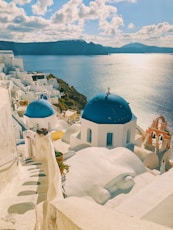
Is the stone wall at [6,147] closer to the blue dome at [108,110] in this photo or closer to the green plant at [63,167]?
the green plant at [63,167]

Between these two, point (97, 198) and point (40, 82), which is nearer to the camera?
point (97, 198)

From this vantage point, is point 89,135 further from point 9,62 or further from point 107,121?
point 9,62

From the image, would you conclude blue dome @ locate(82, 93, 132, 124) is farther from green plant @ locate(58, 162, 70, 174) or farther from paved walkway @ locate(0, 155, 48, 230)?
paved walkway @ locate(0, 155, 48, 230)

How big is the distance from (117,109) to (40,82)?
34.4 m

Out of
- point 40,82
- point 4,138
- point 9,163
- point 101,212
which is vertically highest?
point 101,212

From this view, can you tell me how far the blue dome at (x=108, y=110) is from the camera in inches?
532

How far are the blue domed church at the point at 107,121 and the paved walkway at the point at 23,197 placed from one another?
16.7ft

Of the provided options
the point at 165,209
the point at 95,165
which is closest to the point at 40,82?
the point at 95,165

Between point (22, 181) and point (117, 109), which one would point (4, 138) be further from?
point (117, 109)

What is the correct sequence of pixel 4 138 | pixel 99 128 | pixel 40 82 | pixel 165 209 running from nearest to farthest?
pixel 165 209, pixel 4 138, pixel 99 128, pixel 40 82

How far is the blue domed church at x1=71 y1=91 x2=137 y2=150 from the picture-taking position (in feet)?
44.4

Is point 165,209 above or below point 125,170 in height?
above

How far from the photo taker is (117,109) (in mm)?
13641

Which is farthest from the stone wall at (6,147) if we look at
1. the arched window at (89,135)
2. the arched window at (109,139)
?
the arched window at (109,139)
